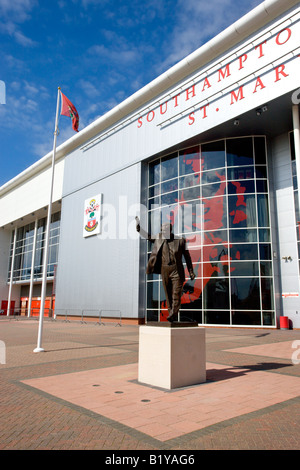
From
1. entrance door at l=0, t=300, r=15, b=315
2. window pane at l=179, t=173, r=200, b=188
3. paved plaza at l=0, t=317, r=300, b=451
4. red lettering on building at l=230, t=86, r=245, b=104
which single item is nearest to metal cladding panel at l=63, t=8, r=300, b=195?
red lettering on building at l=230, t=86, r=245, b=104

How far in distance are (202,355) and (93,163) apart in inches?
1086

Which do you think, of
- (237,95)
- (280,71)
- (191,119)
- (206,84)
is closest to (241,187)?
(237,95)

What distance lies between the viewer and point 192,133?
23156mm

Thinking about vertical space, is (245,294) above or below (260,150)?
below

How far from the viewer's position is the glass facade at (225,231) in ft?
68.7

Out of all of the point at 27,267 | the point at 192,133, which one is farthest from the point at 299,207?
the point at 27,267

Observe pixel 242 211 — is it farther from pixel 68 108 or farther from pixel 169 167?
pixel 68 108

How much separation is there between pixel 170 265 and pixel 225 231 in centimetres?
1470

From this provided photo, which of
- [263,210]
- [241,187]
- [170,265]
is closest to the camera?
[170,265]

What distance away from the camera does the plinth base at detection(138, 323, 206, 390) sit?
659 centimetres

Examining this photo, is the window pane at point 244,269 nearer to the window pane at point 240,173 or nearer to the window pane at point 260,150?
the window pane at point 240,173

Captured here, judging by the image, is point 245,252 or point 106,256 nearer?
point 245,252

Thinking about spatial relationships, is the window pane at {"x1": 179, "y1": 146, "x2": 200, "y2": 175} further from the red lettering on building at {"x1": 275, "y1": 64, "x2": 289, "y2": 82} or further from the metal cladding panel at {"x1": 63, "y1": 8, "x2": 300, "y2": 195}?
the red lettering on building at {"x1": 275, "y1": 64, "x2": 289, "y2": 82}

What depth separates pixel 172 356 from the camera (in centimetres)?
656
